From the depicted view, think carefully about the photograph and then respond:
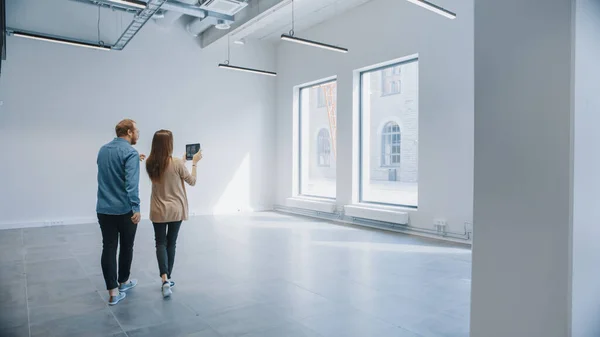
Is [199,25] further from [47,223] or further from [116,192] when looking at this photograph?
[116,192]

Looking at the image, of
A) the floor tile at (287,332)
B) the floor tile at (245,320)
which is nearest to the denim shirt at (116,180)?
the floor tile at (245,320)

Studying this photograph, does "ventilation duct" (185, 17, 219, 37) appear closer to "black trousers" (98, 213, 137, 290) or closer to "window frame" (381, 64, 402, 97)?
"window frame" (381, 64, 402, 97)

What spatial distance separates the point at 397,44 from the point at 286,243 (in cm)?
381

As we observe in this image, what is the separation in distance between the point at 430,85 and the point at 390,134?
4.68 ft

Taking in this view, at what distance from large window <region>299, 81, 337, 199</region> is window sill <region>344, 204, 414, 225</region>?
1.22 metres

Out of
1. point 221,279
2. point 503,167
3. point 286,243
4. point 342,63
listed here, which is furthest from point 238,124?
point 503,167

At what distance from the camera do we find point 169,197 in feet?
11.3

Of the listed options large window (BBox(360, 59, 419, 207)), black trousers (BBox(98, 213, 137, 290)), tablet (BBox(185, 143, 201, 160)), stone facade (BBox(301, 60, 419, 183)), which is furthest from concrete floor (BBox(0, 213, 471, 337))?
stone facade (BBox(301, 60, 419, 183))

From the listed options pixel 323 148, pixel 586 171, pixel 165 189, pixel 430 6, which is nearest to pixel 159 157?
pixel 165 189

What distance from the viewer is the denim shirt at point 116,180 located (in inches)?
125

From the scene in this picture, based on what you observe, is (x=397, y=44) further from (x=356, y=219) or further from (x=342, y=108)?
(x=356, y=219)

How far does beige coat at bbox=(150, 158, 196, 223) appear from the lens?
344 centimetres

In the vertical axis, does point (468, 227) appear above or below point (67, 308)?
above

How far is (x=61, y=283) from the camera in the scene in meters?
3.95
